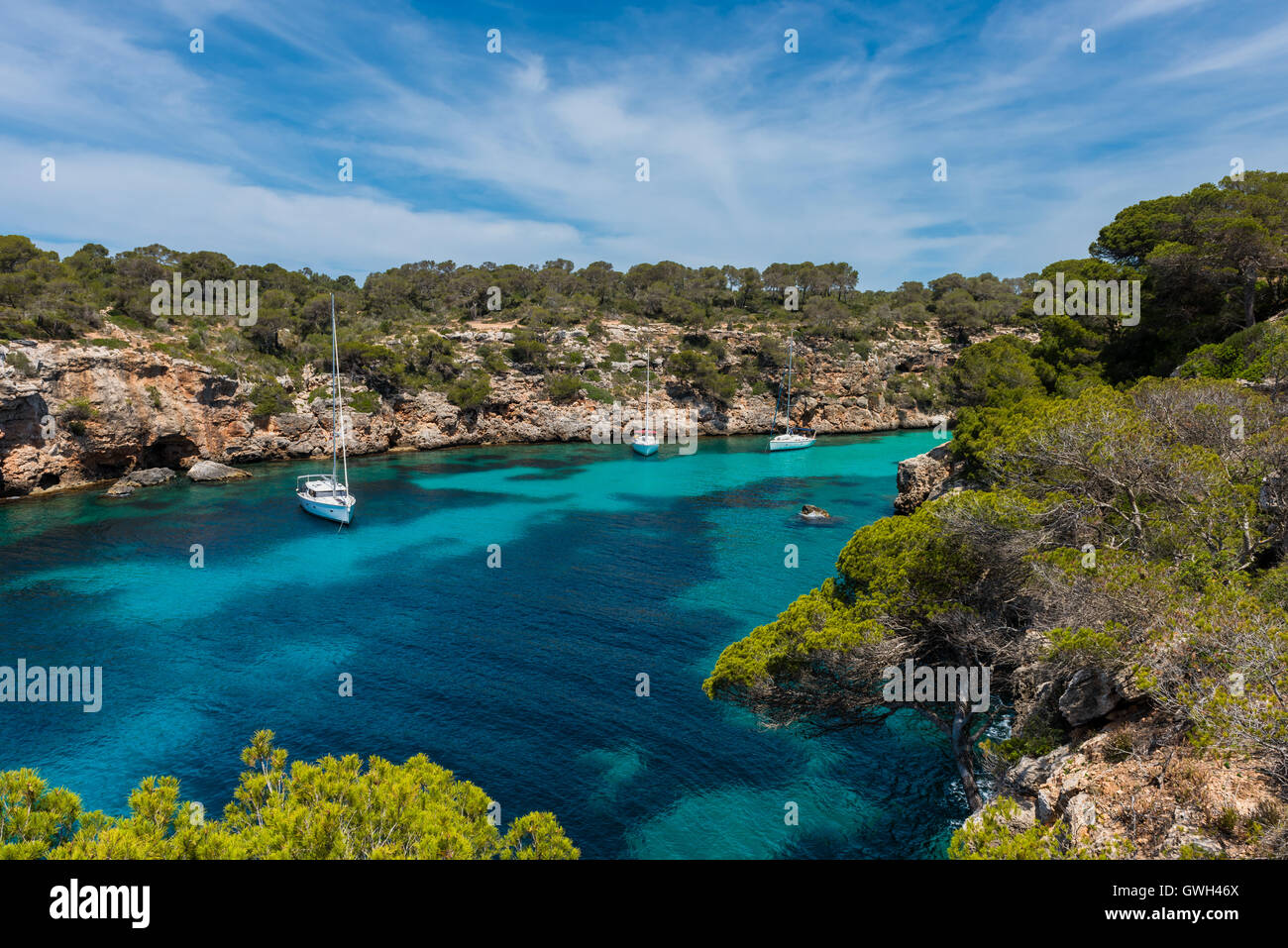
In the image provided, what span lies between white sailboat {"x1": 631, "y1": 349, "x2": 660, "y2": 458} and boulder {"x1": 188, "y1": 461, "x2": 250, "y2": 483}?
113 feet

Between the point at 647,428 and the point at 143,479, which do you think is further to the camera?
the point at 647,428

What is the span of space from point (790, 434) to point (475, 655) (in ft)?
189

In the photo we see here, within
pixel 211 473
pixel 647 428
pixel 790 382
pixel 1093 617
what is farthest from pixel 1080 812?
pixel 790 382

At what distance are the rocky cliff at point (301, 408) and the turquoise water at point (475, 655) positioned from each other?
5.97 meters

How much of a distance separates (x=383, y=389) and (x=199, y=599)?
4186 cm

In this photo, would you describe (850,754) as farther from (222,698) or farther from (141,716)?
(141,716)

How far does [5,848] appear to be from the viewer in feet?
18.8

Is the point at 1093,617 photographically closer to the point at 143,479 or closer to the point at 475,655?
the point at 475,655

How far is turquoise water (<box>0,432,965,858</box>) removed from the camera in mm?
14500

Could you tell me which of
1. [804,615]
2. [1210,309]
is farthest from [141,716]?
[1210,309]

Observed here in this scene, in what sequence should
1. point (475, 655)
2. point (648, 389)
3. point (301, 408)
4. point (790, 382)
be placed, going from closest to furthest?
1. point (475, 655)
2. point (301, 408)
3. point (648, 389)
4. point (790, 382)

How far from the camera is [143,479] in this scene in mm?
47438

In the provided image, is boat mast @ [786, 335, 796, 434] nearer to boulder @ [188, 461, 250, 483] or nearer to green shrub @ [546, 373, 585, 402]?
green shrub @ [546, 373, 585, 402]
